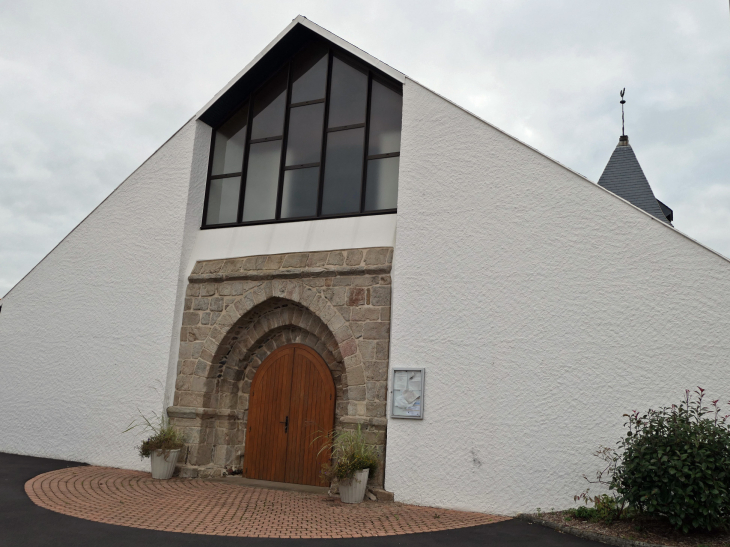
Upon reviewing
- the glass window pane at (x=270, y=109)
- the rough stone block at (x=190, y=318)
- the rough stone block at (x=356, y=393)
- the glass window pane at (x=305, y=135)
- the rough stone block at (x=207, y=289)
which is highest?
the glass window pane at (x=270, y=109)

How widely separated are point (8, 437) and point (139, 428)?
2785 mm

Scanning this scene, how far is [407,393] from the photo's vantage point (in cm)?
709

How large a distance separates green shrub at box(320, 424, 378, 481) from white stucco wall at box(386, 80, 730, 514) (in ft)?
0.88

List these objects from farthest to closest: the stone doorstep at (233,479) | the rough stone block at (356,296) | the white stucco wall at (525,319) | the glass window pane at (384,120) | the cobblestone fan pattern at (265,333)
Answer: the glass window pane at (384,120) → the stone doorstep at (233,479) → the rough stone block at (356,296) → the cobblestone fan pattern at (265,333) → the white stucco wall at (525,319)

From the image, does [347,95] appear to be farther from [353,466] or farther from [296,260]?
[353,466]

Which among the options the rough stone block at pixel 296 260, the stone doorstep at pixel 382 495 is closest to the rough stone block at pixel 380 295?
the rough stone block at pixel 296 260

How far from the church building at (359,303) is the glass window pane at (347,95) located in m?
0.03

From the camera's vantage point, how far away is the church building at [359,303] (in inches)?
248

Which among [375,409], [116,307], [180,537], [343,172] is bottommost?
[180,537]

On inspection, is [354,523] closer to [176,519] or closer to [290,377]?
[176,519]

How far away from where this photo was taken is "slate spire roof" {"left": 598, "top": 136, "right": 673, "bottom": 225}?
12.2 m

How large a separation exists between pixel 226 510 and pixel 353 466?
1461 millimetres

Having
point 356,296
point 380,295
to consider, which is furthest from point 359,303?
point 380,295

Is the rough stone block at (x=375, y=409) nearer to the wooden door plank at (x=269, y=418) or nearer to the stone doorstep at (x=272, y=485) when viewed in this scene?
the stone doorstep at (x=272, y=485)
